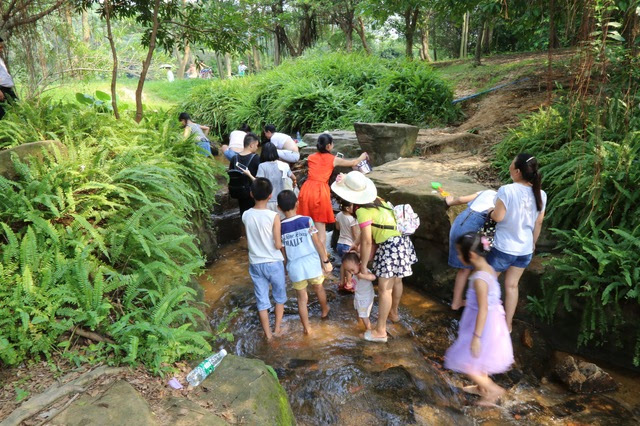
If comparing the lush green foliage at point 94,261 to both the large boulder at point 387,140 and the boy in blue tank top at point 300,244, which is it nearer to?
the boy in blue tank top at point 300,244

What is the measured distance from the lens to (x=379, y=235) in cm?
415

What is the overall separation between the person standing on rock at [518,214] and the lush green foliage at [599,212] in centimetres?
65

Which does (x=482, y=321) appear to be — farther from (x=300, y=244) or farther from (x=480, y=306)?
(x=300, y=244)

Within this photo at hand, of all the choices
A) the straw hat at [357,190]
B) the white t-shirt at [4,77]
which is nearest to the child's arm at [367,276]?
the straw hat at [357,190]

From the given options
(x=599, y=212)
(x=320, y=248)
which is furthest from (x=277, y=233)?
(x=599, y=212)

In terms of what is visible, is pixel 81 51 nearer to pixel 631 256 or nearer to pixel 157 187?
pixel 157 187

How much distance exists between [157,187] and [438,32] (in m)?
25.0

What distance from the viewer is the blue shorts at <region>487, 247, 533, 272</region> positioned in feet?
13.3

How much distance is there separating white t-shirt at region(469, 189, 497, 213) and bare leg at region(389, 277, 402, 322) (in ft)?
3.63

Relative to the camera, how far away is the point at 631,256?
398 centimetres

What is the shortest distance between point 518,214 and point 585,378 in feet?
5.54

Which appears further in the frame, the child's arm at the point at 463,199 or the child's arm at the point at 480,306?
the child's arm at the point at 463,199

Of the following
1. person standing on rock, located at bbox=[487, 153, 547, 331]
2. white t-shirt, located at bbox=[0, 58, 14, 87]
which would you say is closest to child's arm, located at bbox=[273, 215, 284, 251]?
person standing on rock, located at bbox=[487, 153, 547, 331]

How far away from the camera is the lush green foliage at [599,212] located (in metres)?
4.03
